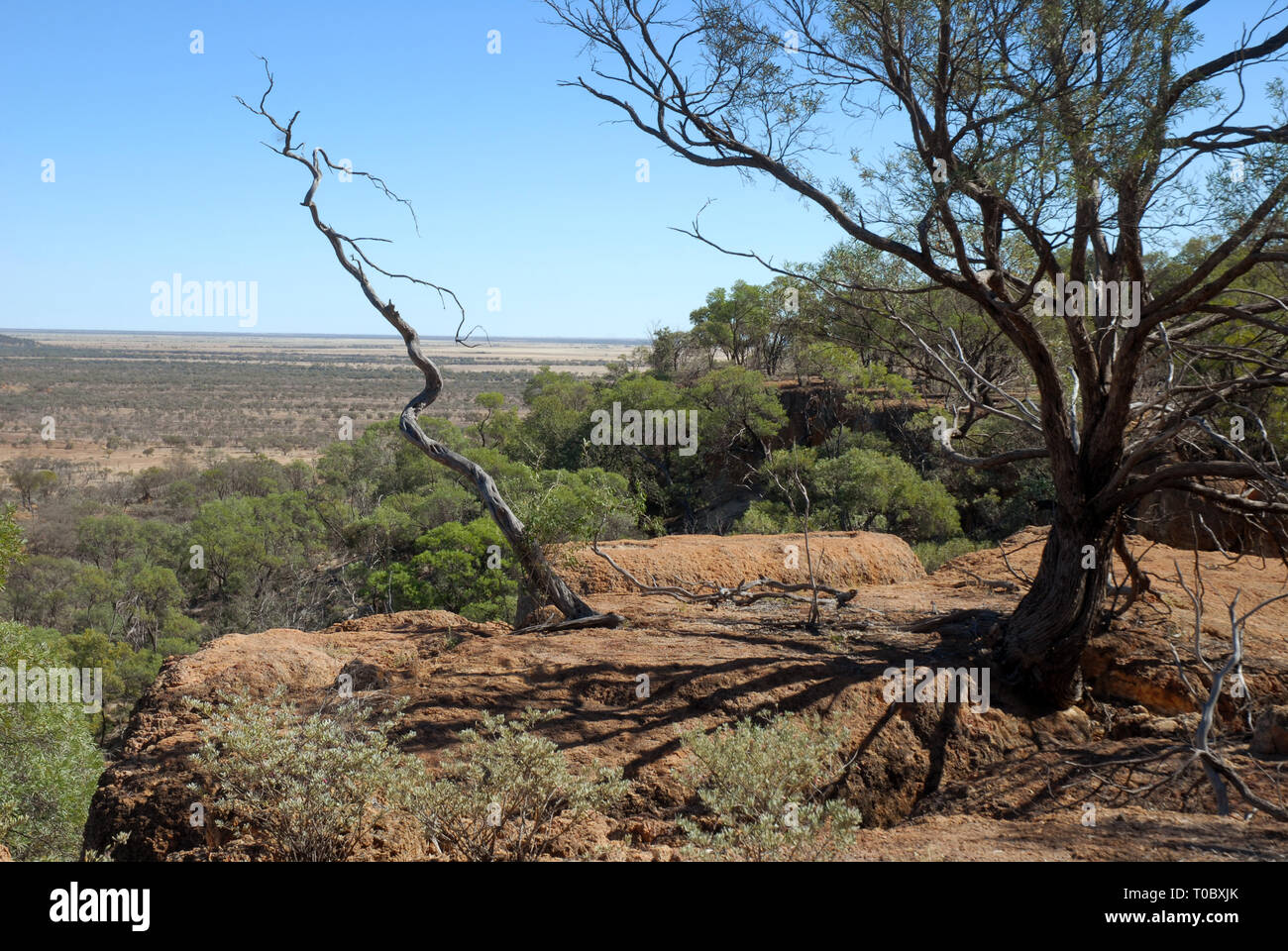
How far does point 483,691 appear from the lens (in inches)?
229

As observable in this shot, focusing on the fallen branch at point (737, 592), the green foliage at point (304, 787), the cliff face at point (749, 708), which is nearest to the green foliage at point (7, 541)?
the cliff face at point (749, 708)

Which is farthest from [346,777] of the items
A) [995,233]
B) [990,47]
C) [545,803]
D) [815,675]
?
[990,47]

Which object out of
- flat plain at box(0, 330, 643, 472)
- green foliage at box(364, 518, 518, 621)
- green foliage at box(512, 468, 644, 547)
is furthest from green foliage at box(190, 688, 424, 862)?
flat plain at box(0, 330, 643, 472)

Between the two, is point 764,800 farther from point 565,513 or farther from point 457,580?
point 457,580

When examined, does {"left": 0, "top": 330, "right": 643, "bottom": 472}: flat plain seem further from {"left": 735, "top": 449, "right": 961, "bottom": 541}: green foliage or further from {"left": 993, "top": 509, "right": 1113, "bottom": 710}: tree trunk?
{"left": 993, "top": 509, "right": 1113, "bottom": 710}: tree trunk

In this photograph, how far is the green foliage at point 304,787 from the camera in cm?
385

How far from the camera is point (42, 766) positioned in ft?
30.9

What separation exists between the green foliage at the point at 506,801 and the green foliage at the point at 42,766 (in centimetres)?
607

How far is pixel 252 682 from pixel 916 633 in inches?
198

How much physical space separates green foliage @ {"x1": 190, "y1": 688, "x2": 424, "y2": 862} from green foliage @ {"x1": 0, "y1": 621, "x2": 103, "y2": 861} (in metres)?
5.44

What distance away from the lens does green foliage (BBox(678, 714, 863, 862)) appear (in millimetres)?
3494

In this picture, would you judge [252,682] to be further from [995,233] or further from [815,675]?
[995,233]

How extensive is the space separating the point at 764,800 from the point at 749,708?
1713 mm

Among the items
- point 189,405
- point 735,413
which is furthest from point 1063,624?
point 189,405
